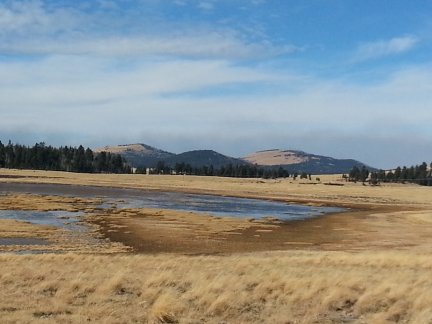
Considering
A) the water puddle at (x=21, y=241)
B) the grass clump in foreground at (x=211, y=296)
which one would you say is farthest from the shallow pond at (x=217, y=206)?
the grass clump in foreground at (x=211, y=296)

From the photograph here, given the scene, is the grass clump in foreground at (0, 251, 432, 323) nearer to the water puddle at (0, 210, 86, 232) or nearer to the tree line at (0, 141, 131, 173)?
the water puddle at (0, 210, 86, 232)

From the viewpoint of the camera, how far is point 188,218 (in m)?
53.1

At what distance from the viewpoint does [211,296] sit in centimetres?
1326

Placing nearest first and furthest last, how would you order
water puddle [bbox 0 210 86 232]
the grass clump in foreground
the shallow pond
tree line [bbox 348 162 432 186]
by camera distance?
the grass clump in foreground
water puddle [bbox 0 210 86 232]
the shallow pond
tree line [bbox 348 162 432 186]

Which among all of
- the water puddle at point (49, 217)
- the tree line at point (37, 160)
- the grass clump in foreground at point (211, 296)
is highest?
the tree line at point (37, 160)

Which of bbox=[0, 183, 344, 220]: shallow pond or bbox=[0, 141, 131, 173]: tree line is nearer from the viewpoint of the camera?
bbox=[0, 183, 344, 220]: shallow pond

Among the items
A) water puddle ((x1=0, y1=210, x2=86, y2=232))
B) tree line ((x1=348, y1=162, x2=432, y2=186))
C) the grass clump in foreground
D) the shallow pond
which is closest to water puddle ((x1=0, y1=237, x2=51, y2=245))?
water puddle ((x1=0, y1=210, x2=86, y2=232))

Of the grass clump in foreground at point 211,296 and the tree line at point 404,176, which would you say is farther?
the tree line at point 404,176

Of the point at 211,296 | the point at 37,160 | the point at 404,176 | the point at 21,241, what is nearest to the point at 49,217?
the point at 21,241

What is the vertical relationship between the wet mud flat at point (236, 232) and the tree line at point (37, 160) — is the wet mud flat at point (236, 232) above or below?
below

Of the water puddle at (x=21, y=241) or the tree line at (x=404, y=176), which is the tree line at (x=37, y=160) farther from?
the water puddle at (x=21, y=241)

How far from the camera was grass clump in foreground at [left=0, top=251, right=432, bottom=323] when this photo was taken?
38.5ft

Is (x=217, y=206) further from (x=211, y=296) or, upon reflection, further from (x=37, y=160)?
(x=37, y=160)

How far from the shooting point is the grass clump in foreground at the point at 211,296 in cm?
1174
